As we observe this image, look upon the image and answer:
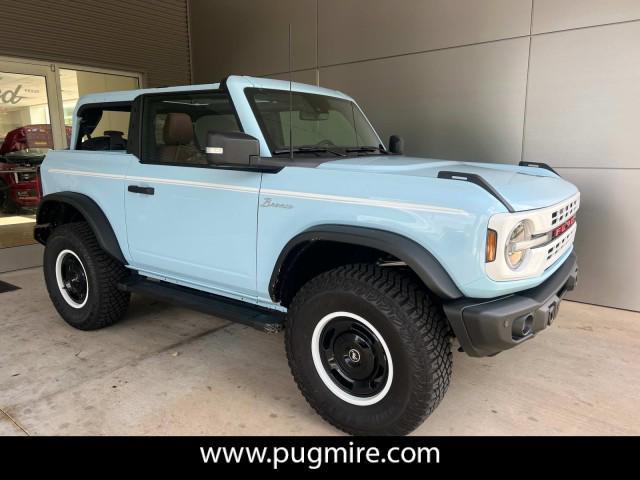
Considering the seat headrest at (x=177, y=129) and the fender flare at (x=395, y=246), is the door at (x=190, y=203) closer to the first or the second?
the seat headrest at (x=177, y=129)

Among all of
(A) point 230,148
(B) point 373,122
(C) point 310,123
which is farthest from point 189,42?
(A) point 230,148

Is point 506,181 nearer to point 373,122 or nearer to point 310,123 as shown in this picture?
point 310,123

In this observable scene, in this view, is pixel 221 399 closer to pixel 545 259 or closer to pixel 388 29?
pixel 545 259

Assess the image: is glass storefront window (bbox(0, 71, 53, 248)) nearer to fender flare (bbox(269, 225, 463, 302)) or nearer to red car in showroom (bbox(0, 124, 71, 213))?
red car in showroom (bbox(0, 124, 71, 213))

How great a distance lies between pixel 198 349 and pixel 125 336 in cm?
69

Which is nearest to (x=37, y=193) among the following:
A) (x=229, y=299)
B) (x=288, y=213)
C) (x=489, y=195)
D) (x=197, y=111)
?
(x=197, y=111)

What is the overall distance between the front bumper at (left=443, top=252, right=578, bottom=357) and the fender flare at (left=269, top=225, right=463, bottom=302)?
87mm

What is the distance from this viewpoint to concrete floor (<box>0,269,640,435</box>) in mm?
2553

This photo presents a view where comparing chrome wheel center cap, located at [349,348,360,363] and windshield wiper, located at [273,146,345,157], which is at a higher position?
windshield wiper, located at [273,146,345,157]

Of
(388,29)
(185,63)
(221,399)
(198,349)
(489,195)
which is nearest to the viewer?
(489,195)

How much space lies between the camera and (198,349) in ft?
11.6

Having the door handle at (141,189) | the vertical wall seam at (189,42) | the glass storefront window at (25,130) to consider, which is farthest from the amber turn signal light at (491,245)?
the vertical wall seam at (189,42)

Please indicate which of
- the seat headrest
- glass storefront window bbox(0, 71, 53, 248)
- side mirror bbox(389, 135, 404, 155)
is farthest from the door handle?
glass storefront window bbox(0, 71, 53, 248)

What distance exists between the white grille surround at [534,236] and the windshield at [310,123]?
4.13 ft
